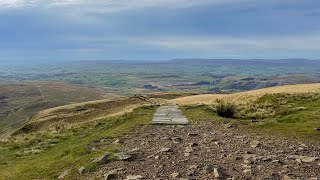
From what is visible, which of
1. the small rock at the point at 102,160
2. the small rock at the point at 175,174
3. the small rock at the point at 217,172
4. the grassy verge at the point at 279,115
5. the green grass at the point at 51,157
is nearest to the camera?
the small rock at the point at 217,172

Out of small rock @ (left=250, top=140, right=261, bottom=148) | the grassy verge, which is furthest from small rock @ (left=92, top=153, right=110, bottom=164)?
the grassy verge

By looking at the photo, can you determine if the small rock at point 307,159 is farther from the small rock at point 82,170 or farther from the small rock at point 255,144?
the small rock at point 82,170

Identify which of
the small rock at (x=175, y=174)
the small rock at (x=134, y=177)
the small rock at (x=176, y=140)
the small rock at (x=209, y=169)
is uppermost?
the small rock at (x=209, y=169)

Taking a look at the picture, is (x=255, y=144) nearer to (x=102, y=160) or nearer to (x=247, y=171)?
(x=247, y=171)

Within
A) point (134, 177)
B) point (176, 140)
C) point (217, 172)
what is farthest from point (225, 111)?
point (134, 177)

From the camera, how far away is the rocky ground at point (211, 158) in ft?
38.0

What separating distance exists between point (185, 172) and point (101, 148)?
5699mm

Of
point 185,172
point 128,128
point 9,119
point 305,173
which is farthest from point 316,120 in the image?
point 9,119

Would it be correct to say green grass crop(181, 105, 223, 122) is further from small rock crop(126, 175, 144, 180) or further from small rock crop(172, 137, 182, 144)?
small rock crop(126, 175, 144, 180)

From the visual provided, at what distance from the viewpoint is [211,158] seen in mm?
13367

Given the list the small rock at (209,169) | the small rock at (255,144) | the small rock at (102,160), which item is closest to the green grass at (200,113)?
the small rock at (255,144)

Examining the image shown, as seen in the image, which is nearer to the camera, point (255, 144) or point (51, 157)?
point (255, 144)

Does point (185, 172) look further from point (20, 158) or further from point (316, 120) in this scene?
point (316, 120)

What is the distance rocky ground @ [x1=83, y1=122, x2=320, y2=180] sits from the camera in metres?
11.6
